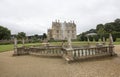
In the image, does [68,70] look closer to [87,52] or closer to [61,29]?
[87,52]

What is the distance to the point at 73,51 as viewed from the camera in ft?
28.2

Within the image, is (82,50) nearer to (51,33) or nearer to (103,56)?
(103,56)

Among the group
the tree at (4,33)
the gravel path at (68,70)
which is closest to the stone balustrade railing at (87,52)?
the gravel path at (68,70)

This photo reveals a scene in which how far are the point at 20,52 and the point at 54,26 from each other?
2016 inches

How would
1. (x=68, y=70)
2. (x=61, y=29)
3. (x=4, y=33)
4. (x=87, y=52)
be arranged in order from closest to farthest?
(x=68, y=70) → (x=87, y=52) → (x=4, y=33) → (x=61, y=29)

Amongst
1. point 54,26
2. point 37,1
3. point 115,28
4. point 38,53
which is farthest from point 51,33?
point 38,53

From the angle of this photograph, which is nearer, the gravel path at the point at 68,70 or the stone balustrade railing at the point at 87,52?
the gravel path at the point at 68,70

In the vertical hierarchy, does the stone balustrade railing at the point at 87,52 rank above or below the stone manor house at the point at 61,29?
below

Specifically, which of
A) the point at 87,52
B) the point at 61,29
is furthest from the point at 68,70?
the point at 61,29

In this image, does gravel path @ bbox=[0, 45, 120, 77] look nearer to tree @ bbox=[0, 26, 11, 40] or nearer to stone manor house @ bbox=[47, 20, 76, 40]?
tree @ bbox=[0, 26, 11, 40]

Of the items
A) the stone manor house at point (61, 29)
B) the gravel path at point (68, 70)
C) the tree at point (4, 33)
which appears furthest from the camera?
the stone manor house at point (61, 29)

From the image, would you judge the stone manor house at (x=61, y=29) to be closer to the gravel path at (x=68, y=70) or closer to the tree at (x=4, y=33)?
the tree at (x=4, y=33)

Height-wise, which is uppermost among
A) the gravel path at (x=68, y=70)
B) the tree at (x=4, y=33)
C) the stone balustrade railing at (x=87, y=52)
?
the tree at (x=4, y=33)

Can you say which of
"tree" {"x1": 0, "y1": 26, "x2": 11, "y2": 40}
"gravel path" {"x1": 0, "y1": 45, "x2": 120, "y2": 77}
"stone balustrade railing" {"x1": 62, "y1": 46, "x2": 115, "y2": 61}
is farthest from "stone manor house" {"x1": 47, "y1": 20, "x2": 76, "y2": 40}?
"gravel path" {"x1": 0, "y1": 45, "x2": 120, "y2": 77}
